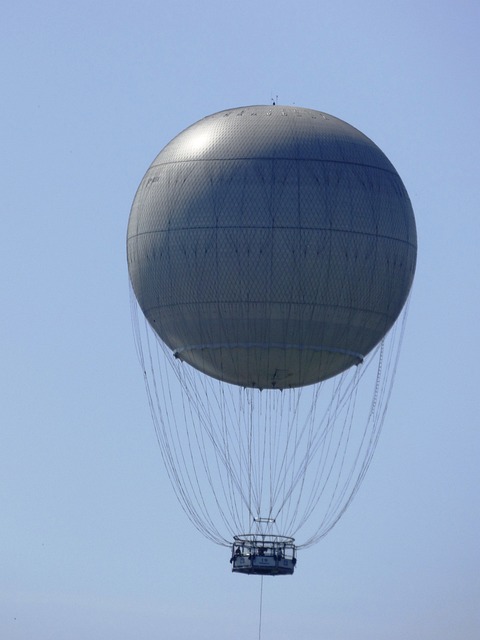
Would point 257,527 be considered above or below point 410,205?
below

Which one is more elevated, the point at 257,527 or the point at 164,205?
the point at 164,205

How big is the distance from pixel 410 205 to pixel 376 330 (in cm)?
493

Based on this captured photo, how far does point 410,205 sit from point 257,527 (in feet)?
44.1

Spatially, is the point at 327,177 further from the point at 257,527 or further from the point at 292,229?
the point at 257,527

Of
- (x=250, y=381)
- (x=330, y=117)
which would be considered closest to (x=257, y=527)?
(x=250, y=381)

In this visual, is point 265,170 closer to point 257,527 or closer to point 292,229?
point 292,229

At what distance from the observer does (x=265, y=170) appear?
159000mm

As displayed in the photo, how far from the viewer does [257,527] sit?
16188 cm

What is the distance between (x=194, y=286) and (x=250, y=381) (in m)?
5.17

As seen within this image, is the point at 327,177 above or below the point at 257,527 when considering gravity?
above

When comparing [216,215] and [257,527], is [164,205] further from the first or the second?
[257,527]

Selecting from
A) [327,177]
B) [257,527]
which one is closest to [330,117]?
[327,177]

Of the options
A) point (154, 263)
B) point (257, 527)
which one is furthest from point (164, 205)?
point (257, 527)

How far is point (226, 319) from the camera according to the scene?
160 meters
